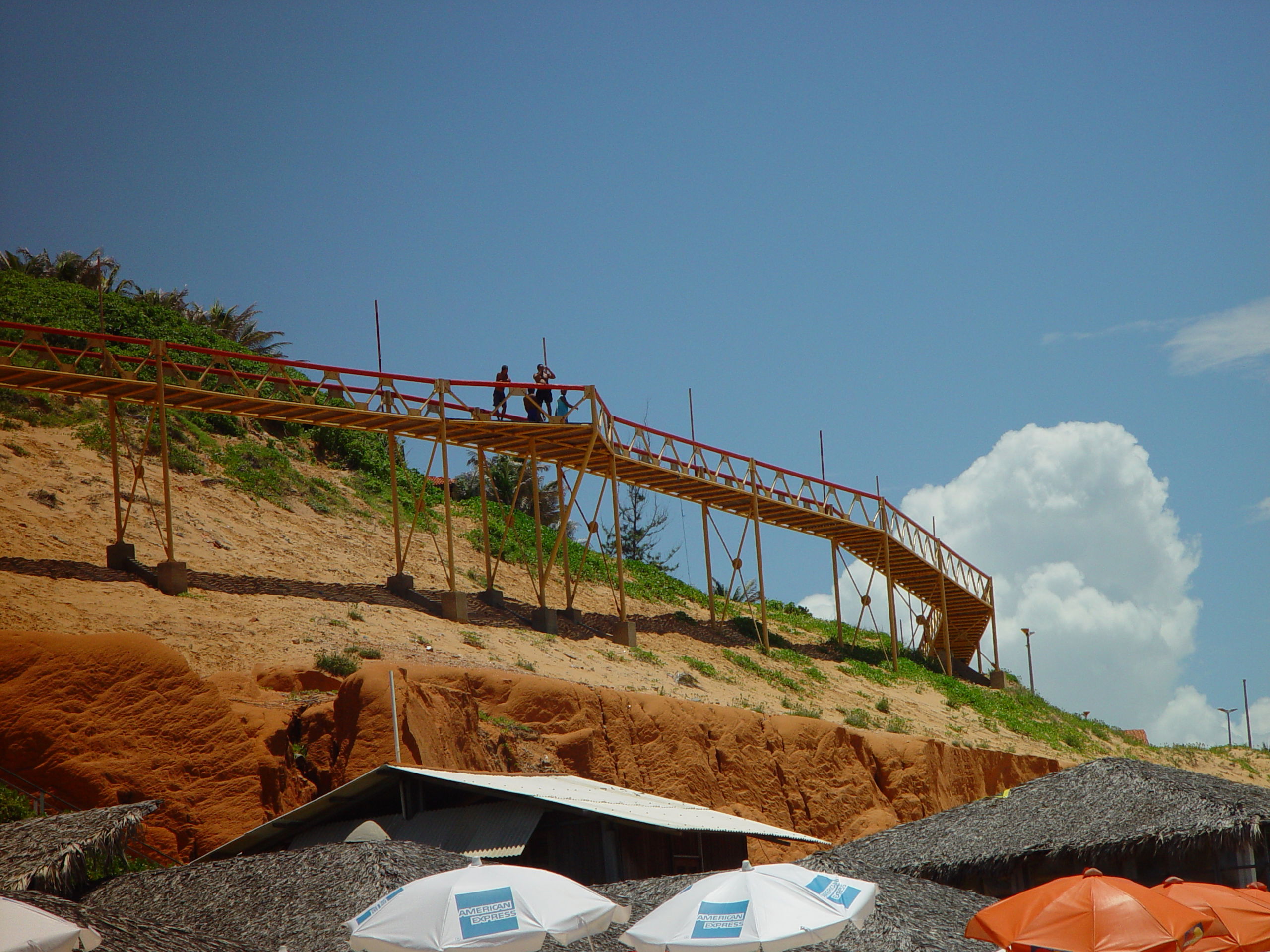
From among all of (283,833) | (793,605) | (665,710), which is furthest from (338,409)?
(793,605)

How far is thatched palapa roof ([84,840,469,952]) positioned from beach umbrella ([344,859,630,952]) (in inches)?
45.5

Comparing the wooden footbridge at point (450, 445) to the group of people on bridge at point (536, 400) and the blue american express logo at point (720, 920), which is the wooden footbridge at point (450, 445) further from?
the blue american express logo at point (720, 920)

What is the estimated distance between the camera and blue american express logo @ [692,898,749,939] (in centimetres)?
1088

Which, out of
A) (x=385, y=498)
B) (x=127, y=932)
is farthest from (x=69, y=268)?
(x=127, y=932)

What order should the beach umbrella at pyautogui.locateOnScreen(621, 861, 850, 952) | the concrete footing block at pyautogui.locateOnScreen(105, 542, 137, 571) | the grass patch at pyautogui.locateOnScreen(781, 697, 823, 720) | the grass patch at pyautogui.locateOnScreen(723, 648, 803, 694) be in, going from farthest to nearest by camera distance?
the grass patch at pyautogui.locateOnScreen(723, 648, 803, 694) → the grass patch at pyautogui.locateOnScreen(781, 697, 823, 720) → the concrete footing block at pyautogui.locateOnScreen(105, 542, 137, 571) → the beach umbrella at pyautogui.locateOnScreen(621, 861, 850, 952)

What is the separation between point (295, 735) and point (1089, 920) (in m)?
11.2

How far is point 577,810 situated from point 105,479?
762 inches

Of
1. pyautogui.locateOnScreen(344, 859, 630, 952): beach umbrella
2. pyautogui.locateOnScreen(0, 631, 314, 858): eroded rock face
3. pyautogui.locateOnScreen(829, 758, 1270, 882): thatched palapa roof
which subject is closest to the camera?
pyautogui.locateOnScreen(344, 859, 630, 952): beach umbrella

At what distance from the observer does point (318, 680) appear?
19.8 m

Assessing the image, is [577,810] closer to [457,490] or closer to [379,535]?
[379,535]

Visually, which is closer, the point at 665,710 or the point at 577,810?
the point at 577,810

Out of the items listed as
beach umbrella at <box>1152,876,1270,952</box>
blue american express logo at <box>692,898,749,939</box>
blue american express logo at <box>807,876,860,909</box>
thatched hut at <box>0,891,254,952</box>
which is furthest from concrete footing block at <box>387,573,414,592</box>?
beach umbrella at <box>1152,876,1270,952</box>

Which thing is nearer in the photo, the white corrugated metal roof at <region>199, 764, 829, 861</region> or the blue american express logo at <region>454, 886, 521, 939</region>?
the blue american express logo at <region>454, 886, 521, 939</region>

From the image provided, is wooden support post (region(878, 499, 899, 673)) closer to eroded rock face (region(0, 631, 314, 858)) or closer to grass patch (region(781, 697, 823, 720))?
grass patch (region(781, 697, 823, 720))
